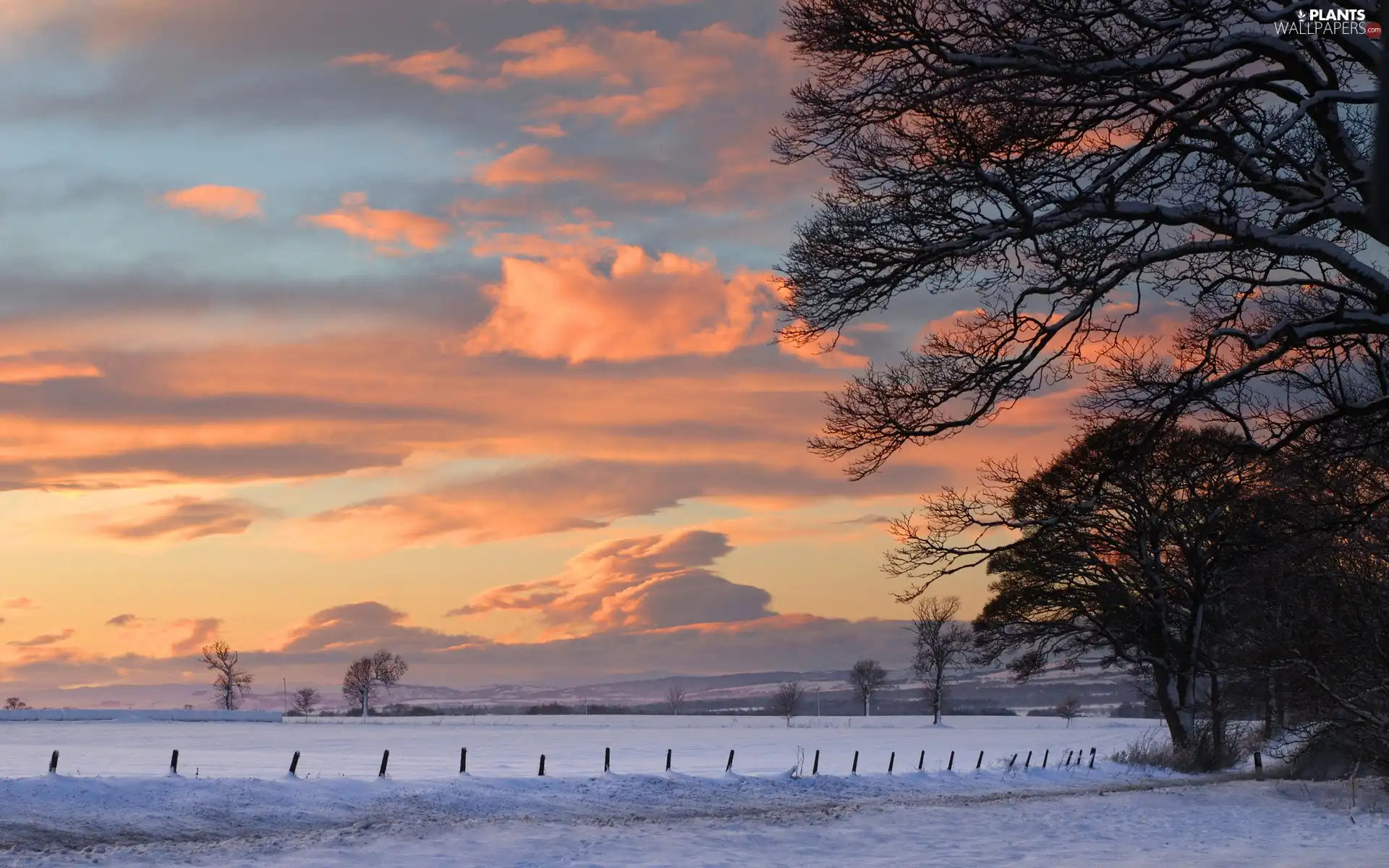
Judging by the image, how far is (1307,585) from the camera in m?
28.0

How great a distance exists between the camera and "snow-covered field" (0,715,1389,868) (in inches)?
764

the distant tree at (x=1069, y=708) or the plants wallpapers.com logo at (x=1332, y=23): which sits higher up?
the plants wallpapers.com logo at (x=1332, y=23)

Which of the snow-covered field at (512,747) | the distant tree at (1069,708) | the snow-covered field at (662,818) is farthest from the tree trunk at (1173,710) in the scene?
the distant tree at (1069,708)

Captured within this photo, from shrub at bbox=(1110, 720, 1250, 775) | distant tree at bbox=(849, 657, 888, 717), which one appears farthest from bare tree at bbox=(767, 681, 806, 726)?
shrub at bbox=(1110, 720, 1250, 775)

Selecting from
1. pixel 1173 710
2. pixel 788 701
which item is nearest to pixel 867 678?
pixel 788 701

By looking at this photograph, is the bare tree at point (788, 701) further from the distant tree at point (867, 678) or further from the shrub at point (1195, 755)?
the shrub at point (1195, 755)

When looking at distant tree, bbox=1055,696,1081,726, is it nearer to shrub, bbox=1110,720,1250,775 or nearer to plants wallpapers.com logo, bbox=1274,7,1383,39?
shrub, bbox=1110,720,1250,775

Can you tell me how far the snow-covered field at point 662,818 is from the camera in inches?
764

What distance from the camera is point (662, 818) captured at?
2514 cm

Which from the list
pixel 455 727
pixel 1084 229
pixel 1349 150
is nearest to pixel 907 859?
pixel 1084 229

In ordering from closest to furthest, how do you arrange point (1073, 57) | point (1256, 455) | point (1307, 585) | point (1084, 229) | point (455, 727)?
point (1073, 57) < point (1084, 229) < point (1256, 455) < point (1307, 585) < point (455, 727)

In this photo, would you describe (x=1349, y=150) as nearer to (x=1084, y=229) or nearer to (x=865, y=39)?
(x=1084, y=229)

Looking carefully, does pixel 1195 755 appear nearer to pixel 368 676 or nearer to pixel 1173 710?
pixel 1173 710

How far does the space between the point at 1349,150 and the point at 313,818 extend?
69.3 ft
